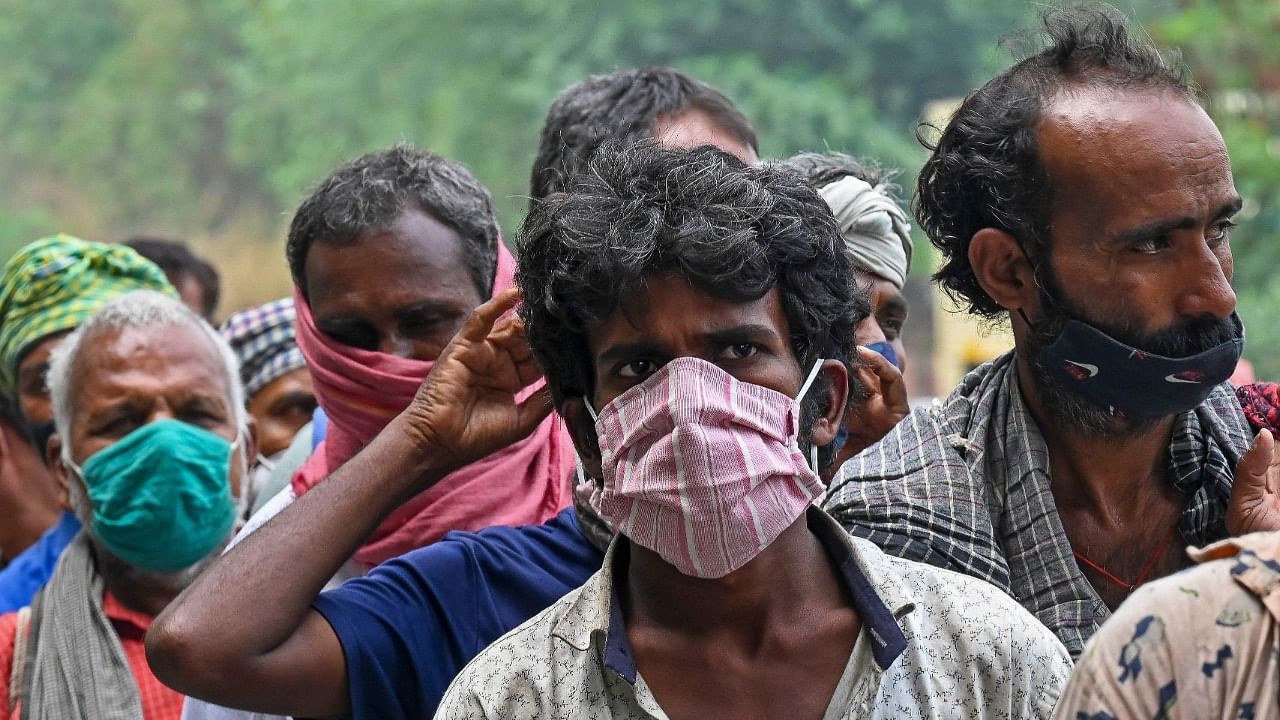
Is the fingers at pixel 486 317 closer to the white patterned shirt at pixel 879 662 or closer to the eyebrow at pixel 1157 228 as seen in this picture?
the white patterned shirt at pixel 879 662

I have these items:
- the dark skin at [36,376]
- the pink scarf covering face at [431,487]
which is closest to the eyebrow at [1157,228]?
the pink scarf covering face at [431,487]

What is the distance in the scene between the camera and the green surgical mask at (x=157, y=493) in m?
4.17

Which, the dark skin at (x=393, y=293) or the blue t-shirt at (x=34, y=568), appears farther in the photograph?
the blue t-shirt at (x=34, y=568)

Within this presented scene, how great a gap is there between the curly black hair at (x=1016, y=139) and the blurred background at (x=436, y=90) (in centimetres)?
870

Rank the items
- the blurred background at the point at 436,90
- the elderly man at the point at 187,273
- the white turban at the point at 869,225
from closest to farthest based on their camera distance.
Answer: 1. the white turban at the point at 869,225
2. the elderly man at the point at 187,273
3. the blurred background at the point at 436,90

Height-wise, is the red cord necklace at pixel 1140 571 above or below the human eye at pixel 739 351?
below

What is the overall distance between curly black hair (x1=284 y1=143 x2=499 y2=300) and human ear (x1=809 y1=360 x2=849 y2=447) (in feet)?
3.73

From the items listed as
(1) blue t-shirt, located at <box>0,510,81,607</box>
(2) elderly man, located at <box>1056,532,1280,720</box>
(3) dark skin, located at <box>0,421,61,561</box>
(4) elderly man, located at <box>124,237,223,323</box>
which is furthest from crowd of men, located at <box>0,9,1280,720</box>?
(4) elderly man, located at <box>124,237,223,323</box>

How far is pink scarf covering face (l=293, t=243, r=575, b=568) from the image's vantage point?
349 centimetres

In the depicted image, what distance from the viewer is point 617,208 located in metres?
2.74

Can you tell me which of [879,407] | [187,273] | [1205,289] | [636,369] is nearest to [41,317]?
[187,273]

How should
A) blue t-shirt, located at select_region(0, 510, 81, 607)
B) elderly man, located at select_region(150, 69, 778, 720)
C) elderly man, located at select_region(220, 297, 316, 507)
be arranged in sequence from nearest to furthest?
1. elderly man, located at select_region(150, 69, 778, 720)
2. blue t-shirt, located at select_region(0, 510, 81, 607)
3. elderly man, located at select_region(220, 297, 316, 507)

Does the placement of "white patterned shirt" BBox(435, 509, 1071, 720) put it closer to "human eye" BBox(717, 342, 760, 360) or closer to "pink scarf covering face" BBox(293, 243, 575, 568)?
"human eye" BBox(717, 342, 760, 360)

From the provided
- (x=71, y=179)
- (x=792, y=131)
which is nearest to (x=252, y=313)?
(x=792, y=131)
